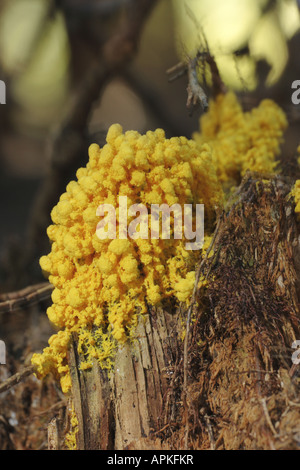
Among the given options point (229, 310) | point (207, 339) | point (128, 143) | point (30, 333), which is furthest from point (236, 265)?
point (30, 333)

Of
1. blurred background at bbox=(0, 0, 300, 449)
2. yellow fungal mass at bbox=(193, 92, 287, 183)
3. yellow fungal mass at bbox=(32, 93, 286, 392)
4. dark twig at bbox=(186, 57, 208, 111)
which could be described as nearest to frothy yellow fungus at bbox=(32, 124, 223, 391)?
yellow fungal mass at bbox=(32, 93, 286, 392)

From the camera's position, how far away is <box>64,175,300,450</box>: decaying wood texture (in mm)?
1399

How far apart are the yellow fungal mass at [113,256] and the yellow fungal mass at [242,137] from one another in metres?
0.54

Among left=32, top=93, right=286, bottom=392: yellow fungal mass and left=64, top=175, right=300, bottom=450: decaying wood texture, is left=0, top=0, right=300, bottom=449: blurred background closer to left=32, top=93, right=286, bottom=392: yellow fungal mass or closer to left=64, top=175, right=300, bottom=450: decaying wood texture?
left=32, top=93, right=286, bottom=392: yellow fungal mass

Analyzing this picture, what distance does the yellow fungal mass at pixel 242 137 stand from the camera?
2.20 m

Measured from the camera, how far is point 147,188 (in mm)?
1619

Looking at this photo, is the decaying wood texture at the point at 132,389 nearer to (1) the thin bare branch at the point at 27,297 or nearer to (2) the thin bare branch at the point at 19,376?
(2) the thin bare branch at the point at 19,376

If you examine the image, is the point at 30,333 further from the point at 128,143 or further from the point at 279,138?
the point at 279,138

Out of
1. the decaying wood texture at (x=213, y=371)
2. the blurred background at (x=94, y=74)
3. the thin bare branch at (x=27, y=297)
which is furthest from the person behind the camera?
the blurred background at (x=94, y=74)

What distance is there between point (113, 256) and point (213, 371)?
0.53 m

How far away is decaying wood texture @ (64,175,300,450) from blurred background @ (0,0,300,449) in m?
0.58

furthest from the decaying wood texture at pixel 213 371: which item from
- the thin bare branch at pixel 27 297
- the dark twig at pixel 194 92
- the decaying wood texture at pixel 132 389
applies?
the thin bare branch at pixel 27 297

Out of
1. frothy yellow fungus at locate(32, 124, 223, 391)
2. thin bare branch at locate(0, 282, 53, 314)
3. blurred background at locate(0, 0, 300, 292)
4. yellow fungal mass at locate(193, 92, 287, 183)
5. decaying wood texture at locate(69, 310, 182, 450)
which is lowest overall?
decaying wood texture at locate(69, 310, 182, 450)

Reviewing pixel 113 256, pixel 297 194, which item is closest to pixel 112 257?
pixel 113 256
